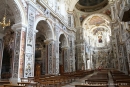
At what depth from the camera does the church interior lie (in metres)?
7.11

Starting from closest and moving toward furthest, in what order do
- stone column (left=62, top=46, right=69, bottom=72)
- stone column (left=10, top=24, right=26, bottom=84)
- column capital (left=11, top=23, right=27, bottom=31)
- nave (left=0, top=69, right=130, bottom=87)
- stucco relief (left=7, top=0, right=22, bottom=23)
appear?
nave (left=0, top=69, right=130, bottom=87)
stone column (left=10, top=24, right=26, bottom=84)
stucco relief (left=7, top=0, right=22, bottom=23)
column capital (left=11, top=23, right=27, bottom=31)
stone column (left=62, top=46, right=69, bottom=72)

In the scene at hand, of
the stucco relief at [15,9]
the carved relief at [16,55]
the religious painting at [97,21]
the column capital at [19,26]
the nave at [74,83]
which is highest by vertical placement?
the religious painting at [97,21]

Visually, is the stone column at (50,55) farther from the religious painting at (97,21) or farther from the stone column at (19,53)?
the religious painting at (97,21)

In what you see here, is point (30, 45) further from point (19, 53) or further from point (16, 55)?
point (16, 55)

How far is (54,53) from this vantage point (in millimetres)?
12375

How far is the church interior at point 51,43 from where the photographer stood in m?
7.11

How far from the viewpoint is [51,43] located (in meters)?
12.3

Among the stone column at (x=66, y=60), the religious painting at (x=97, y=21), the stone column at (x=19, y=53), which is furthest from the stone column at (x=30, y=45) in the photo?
the religious painting at (x=97, y=21)

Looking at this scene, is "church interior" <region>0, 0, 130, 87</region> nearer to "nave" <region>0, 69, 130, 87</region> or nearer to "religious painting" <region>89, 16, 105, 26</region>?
"nave" <region>0, 69, 130, 87</region>

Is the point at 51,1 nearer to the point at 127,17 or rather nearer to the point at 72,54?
the point at 72,54

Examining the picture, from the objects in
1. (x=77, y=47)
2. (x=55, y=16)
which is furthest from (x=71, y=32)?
(x=77, y=47)

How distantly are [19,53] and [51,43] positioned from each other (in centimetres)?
484

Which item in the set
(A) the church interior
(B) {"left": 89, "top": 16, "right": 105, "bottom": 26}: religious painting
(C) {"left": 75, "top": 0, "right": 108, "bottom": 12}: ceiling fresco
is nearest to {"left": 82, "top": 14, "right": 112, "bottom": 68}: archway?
(B) {"left": 89, "top": 16, "right": 105, "bottom": 26}: religious painting

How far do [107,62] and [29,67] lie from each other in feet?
93.1
